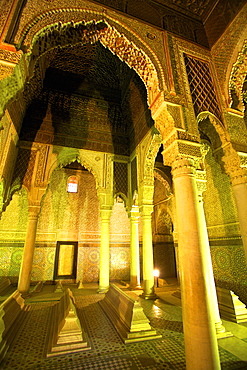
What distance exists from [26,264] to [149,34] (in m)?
7.45


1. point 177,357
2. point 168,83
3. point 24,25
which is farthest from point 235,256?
point 24,25

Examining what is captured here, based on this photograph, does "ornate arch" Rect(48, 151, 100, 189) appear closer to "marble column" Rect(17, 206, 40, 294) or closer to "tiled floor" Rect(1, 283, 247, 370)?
"marble column" Rect(17, 206, 40, 294)

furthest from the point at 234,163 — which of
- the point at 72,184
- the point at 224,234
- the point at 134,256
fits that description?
the point at 72,184

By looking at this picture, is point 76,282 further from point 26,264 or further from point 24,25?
point 24,25

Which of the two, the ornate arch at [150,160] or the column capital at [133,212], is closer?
the ornate arch at [150,160]

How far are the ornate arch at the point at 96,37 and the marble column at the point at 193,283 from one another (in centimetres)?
200

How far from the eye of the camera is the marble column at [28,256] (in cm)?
642

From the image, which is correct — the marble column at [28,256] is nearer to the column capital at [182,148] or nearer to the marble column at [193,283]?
the column capital at [182,148]

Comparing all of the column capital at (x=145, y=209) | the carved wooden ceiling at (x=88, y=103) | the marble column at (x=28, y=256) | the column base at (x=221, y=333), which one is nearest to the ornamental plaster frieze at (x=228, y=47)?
the carved wooden ceiling at (x=88, y=103)

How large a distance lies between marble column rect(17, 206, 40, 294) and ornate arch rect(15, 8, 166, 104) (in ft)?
16.5

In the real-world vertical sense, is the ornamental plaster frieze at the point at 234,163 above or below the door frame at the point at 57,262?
above

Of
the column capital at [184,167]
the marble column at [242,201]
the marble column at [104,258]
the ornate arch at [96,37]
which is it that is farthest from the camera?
the marble column at [104,258]

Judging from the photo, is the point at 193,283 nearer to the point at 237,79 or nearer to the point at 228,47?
the point at 237,79

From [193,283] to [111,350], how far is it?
1.76 m
